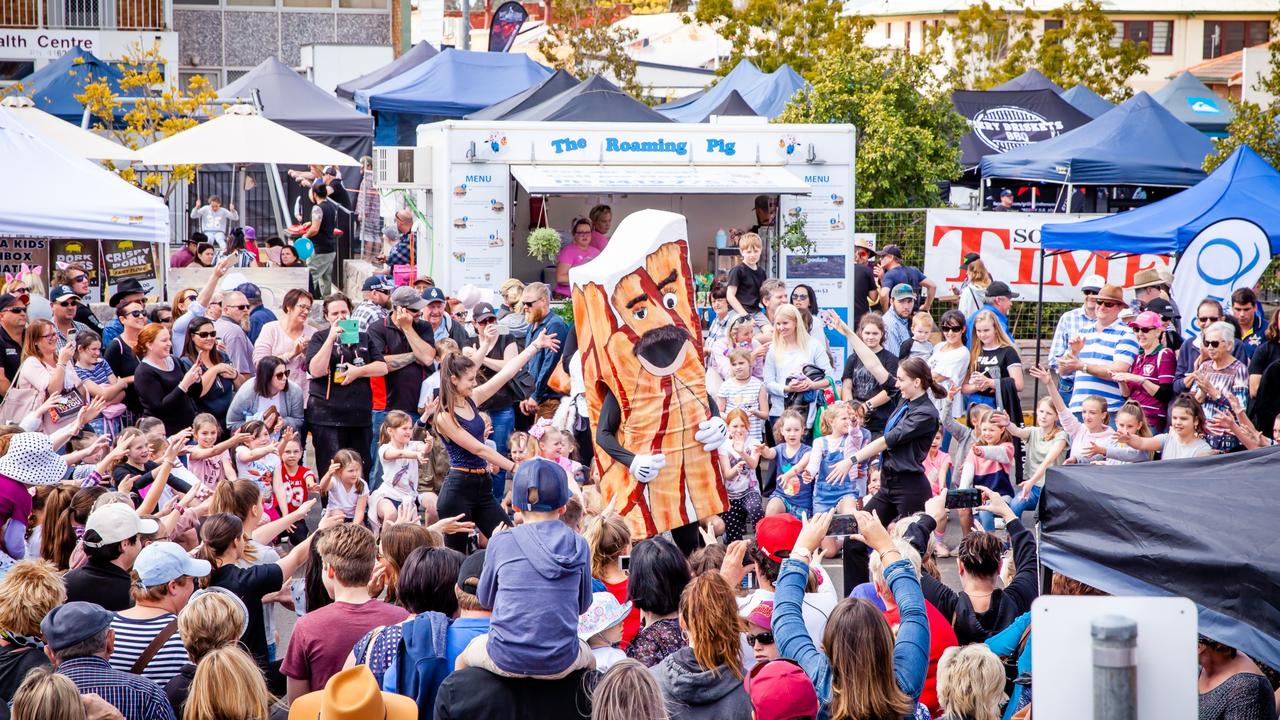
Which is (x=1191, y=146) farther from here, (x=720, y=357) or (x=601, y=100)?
(x=720, y=357)

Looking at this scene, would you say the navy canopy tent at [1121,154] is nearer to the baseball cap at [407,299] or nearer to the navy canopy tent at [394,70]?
the navy canopy tent at [394,70]

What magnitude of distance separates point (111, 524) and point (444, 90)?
63.0 feet

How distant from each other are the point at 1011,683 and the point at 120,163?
15539 millimetres

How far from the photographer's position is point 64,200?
10.1m

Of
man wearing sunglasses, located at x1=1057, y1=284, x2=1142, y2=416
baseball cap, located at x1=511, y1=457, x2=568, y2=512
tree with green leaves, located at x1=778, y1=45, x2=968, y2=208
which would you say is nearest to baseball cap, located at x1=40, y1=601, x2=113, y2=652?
baseball cap, located at x1=511, y1=457, x2=568, y2=512

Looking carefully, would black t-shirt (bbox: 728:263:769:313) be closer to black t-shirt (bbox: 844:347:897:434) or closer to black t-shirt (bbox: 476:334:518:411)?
black t-shirt (bbox: 844:347:897:434)

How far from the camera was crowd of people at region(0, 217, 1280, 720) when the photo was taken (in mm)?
4477

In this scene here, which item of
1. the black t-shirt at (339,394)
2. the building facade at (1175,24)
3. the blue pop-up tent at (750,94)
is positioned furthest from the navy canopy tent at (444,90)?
the building facade at (1175,24)

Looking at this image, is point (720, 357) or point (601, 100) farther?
point (601, 100)

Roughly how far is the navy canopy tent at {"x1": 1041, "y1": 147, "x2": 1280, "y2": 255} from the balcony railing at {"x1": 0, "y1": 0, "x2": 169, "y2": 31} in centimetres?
2656

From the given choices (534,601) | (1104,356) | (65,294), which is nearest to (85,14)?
(65,294)

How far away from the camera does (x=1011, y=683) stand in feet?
17.9

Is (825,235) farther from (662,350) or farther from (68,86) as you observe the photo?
(68,86)

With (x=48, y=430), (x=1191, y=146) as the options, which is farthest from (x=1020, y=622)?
(x=1191, y=146)
